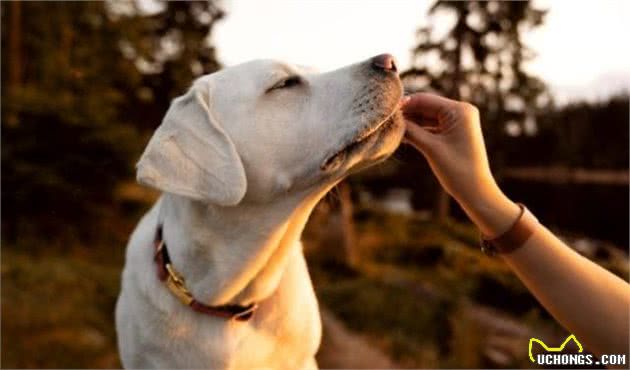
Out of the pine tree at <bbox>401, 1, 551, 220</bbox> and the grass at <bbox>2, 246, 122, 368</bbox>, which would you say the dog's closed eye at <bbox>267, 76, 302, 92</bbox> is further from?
the grass at <bbox>2, 246, 122, 368</bbox>

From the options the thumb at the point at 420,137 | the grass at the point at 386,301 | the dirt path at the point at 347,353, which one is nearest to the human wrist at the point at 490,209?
the thumb at the point at 420,137

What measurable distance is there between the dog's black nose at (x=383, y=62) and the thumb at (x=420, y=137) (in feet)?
0.51

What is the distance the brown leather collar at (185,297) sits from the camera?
Answer: 1.99 meters

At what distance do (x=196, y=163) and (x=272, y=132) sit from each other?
230mm

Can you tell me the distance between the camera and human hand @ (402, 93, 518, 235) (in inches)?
60.9

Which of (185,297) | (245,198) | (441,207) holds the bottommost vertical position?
(441,207)

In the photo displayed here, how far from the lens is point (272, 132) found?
188 centimetres

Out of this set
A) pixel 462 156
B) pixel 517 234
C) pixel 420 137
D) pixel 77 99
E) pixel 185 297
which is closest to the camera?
pixel 517 234

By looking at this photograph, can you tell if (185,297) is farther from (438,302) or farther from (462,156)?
(438,302)

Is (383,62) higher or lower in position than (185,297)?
higher

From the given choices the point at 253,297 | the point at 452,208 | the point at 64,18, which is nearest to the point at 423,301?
the point at 452,208

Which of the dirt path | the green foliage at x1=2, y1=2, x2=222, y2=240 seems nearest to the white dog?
the dirt path

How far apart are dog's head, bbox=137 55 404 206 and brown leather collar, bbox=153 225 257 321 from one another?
0.34 metres

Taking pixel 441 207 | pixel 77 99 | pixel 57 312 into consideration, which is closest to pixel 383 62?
pixel 441 207
